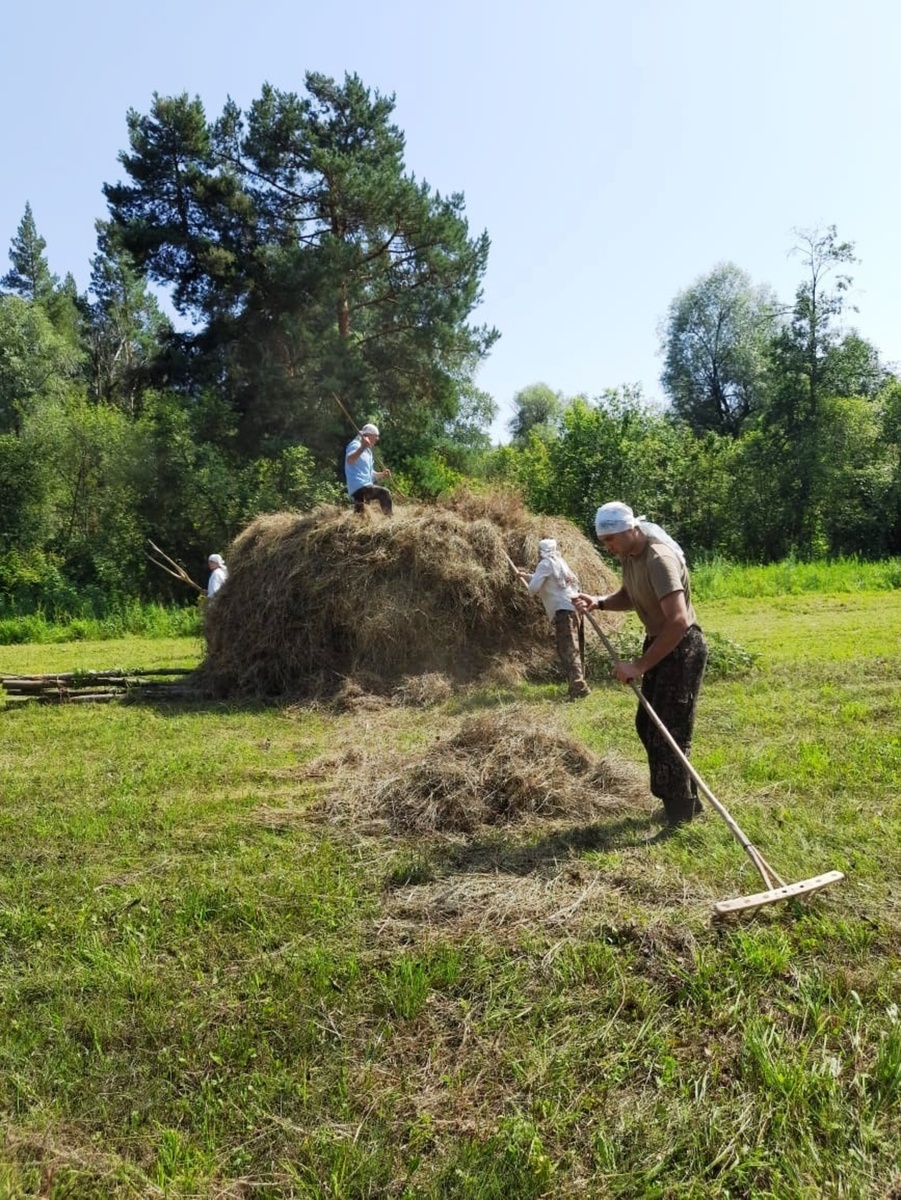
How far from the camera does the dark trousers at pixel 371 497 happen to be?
10779 millimetres

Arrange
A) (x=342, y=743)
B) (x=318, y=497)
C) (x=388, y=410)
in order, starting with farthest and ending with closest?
(x=388, y=410) < (x=318, y=497) < (x=342, y=743)

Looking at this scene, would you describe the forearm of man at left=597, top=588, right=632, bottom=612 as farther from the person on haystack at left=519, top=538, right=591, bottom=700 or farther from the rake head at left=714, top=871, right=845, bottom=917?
the person on haystack at left=519, top=538, right=591, bottom=700

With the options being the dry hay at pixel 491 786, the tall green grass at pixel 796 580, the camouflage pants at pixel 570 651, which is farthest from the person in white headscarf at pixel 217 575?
the tall green grass at pixel 796 580

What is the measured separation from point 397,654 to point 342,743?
9.37ft

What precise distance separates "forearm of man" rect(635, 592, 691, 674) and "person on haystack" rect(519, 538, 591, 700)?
4.63 m

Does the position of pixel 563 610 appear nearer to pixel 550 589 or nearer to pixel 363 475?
pixel 550 589

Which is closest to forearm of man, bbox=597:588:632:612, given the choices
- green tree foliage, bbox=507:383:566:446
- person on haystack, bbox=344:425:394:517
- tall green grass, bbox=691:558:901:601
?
person on haystack, bbox=344:425:394:517

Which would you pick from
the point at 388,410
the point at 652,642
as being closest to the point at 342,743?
the point at 652,642

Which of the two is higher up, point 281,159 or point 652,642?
point 281,159

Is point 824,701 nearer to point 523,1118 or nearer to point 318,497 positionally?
point 523,1118

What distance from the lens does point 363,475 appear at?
1088cm

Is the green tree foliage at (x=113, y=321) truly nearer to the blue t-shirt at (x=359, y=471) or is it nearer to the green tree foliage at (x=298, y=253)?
the green tree foliage at (x=298, y=253)

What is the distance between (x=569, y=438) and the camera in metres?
26.6

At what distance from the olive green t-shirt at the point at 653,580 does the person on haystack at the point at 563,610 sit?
4.35 m
